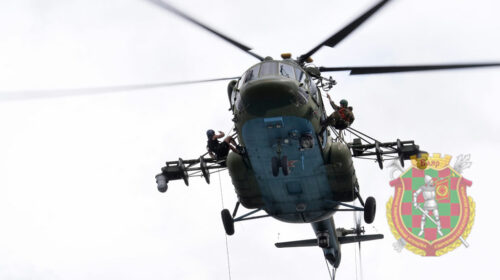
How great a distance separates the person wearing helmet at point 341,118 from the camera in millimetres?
16750

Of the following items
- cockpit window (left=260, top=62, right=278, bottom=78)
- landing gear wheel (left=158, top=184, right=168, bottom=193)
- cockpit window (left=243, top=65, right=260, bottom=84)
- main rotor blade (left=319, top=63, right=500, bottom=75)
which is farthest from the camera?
landing gear wheel (left=158, top=184, right=168, bottom=193)

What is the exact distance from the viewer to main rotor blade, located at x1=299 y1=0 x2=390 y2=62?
571 inches

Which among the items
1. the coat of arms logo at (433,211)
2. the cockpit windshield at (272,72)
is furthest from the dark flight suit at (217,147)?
the coat of arms logo at (433,211)

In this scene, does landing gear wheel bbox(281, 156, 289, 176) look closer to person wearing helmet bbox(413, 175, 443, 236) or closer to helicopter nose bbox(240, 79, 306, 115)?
helicopter nose bbox(240, 79, 306, 115)

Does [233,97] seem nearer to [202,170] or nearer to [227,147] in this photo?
[227,147]

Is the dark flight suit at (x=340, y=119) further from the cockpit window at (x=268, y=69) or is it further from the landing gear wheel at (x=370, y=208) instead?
the landing gear wheel at (x=370, y=208)

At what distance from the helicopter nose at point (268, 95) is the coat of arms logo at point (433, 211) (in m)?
18.3

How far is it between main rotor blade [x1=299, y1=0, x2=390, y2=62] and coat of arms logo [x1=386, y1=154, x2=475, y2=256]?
15986 millimetres

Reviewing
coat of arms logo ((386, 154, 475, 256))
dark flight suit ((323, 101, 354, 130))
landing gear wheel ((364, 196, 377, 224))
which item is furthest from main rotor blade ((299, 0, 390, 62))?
coat of arms logo ((386, 154, 475, 256))

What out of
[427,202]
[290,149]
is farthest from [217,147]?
[427,202]

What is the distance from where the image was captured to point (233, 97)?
16672mm

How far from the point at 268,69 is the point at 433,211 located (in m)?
20.1

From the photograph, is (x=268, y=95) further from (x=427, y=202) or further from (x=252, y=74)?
(x=427, y=202)

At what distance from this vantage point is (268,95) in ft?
48.7
